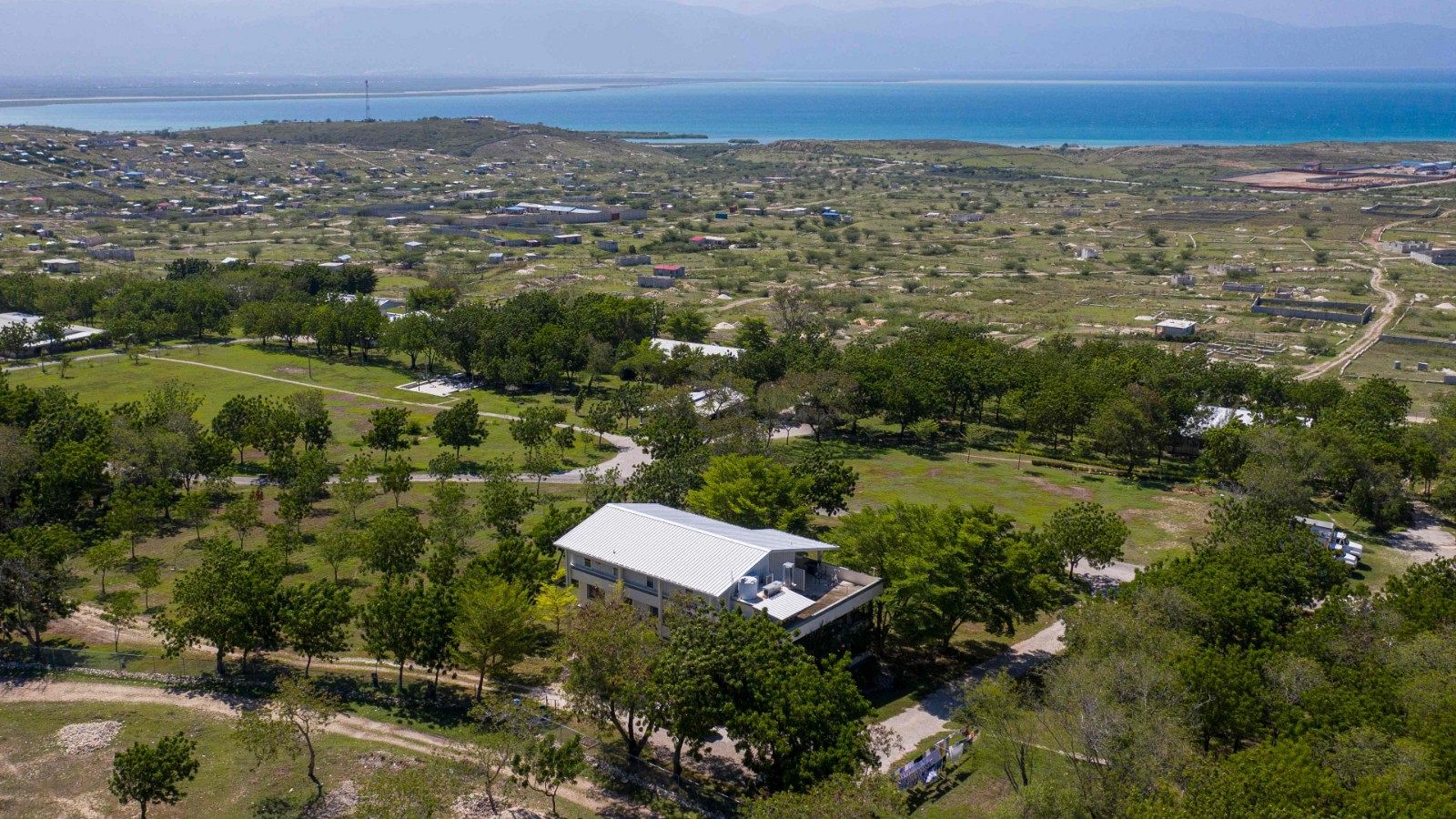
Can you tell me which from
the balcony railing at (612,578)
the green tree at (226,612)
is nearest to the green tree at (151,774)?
the green tree at (226,612)

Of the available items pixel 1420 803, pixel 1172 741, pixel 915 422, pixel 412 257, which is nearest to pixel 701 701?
pixel 1172 741

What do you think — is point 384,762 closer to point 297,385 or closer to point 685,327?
point 297,385

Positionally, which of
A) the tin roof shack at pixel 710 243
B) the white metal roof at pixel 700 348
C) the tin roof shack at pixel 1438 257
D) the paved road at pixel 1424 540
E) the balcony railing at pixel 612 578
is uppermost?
the tin roof shack at pixel 1438 257

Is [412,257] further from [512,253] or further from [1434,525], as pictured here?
[1434,525]

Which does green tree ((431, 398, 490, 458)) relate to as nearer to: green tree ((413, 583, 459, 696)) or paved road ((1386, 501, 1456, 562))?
green tree ((413, 583, 459, 696))

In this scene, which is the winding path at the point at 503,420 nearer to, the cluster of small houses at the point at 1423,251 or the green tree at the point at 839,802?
the green tree at the point at 839,802

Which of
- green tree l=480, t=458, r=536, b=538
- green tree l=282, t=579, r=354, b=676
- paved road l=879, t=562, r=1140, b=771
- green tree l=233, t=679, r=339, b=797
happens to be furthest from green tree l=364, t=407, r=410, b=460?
paved road l=879, t=562, r=1140, b=771

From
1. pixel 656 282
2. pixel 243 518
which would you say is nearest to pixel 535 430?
pixel 243 518
